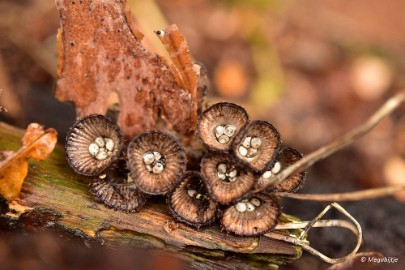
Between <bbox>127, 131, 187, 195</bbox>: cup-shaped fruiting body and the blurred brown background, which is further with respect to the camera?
the blurred brown background

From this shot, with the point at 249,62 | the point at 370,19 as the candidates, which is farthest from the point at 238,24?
the point at 370,19

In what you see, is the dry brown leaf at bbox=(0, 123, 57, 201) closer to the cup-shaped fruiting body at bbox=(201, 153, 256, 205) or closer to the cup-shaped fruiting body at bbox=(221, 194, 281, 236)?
the cup-shaped fruiting body at bbox=(201, 153, 256, 205)

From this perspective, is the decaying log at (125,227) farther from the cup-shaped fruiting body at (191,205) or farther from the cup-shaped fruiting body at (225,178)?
the cup-shaped fruiting body at (225,178)

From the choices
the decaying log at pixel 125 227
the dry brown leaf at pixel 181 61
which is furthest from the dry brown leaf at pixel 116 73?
the decaying log at pixel 125 227

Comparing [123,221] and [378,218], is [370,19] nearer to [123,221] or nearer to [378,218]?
[378,218]

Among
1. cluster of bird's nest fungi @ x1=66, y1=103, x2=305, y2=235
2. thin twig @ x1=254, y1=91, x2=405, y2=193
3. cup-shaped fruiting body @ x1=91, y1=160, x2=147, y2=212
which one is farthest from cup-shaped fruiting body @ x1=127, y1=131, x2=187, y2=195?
thin twig @ x1=254, y1=91, x2=405, y2=193

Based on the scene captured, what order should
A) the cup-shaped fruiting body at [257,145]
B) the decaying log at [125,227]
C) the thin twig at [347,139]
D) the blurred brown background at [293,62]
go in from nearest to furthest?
1. the thin twig at [347,139]
2. the cup-shaped fruiting body at [257,145]
3. the decaying log at [125,227]
4. the blurred brown background at [293,62]

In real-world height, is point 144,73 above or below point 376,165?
below
